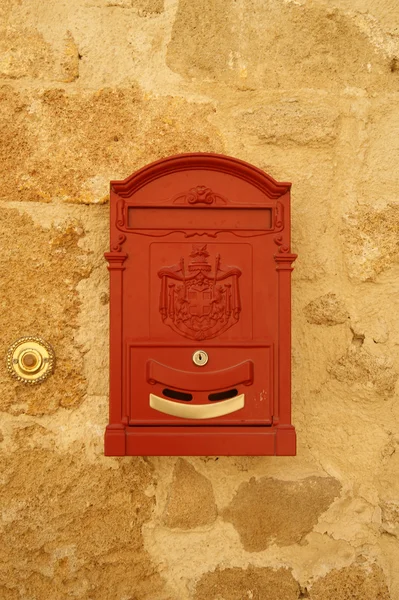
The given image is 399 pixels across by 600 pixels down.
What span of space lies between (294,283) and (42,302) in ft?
2.16

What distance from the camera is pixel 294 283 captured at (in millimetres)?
1441

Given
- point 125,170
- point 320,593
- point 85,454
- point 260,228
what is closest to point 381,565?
point 320,593

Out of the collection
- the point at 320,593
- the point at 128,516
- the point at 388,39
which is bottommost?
the point at 320,593

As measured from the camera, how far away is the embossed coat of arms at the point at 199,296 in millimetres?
1233

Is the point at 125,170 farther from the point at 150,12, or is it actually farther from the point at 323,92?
the point at 323,92

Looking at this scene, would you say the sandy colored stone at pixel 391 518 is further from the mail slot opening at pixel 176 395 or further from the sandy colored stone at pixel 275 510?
the mail slot opening at pixel 176 395

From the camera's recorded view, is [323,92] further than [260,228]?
Yes

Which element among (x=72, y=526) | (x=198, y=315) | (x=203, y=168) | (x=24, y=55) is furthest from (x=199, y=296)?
(x=24, y=55)

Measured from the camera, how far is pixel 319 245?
1.45 meters

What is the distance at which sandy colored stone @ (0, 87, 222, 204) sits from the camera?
1.42 meters

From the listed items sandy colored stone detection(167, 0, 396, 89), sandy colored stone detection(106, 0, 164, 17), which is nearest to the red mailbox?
sandy colored stone detection(167, 0, 396, 89)

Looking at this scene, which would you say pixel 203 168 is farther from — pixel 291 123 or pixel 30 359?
pixel 30 359

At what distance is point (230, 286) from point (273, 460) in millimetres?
495

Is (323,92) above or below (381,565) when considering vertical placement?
above
